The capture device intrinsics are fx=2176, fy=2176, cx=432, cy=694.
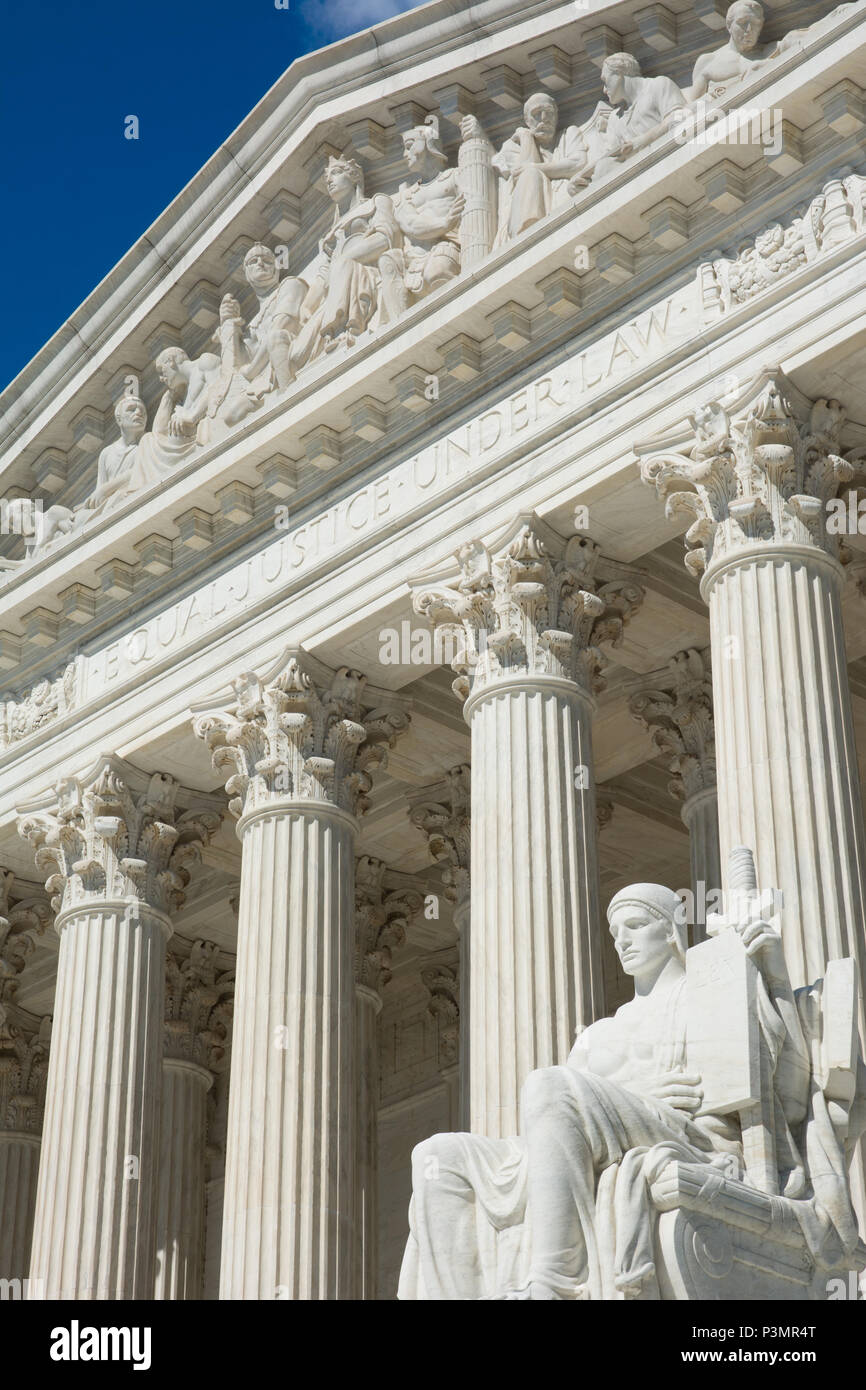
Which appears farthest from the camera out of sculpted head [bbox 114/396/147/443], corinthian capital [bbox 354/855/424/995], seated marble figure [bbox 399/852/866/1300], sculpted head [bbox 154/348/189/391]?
corinthian capital [bbox 354/855/424/995]

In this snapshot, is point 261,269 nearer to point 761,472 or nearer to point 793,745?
point 761,472

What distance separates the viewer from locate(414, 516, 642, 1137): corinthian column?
22781 millimetres

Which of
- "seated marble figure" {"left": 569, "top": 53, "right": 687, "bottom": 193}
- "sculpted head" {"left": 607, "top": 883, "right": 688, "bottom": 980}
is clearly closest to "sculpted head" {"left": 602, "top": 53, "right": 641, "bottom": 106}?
"seated marble figure" {"left": 569, "top": 53, "right": 687, "bottom": 193}

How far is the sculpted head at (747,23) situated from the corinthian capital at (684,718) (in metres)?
7.76

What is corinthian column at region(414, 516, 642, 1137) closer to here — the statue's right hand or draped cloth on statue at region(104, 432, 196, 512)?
draped cloth on statue at region(104, 432, 196, 512)

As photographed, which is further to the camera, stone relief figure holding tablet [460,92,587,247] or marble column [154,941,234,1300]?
marble column [154,941,234,1300]

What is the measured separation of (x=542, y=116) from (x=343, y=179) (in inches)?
132

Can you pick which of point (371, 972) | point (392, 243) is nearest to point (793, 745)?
point (392, 243)

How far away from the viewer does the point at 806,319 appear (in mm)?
22500

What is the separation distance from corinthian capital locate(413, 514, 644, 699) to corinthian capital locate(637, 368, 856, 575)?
2.04 m

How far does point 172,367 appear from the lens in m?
31.6
